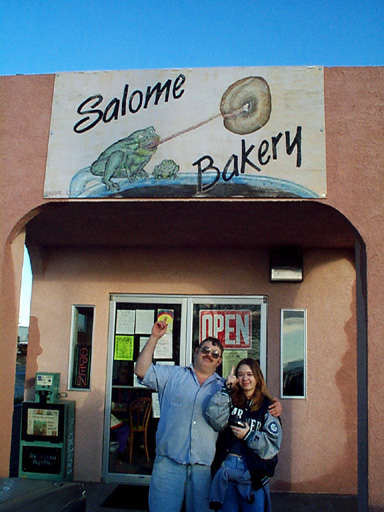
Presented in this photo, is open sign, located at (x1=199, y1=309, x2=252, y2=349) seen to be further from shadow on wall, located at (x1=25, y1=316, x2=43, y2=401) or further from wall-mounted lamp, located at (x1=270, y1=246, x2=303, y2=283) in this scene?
shadow on wall, located at (x1=25, y1=316, x2=43, y2=401)

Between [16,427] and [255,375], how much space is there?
28.4 ft

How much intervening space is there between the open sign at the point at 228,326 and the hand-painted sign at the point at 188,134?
2.75 meters

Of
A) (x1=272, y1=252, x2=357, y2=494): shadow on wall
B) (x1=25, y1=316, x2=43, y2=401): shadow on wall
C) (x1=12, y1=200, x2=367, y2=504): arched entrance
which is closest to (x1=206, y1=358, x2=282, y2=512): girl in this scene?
(x1=12, y1=200, x2=367, y2=504): arched entrance

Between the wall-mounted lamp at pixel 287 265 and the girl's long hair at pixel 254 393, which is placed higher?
the wall-mounted lamp at pixel 287 265

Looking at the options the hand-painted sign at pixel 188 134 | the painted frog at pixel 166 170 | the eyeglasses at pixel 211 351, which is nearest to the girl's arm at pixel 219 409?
the eyeglasses at pixel 211 351

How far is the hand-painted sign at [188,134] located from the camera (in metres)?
4.23

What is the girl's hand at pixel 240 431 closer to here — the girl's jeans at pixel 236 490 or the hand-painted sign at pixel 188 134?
the girl's jeans at pixel 236 490

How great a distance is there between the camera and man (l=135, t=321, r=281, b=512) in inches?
130

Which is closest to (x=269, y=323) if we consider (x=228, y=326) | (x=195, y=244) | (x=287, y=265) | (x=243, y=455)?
(x=228, y=326)

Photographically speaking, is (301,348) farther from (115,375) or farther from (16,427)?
(16,427)

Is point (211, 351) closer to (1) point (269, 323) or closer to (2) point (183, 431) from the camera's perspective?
(2) point (183, 431)

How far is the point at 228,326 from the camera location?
6.65 m

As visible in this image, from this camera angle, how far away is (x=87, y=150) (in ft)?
14.7

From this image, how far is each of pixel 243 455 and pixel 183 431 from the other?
0.42m
